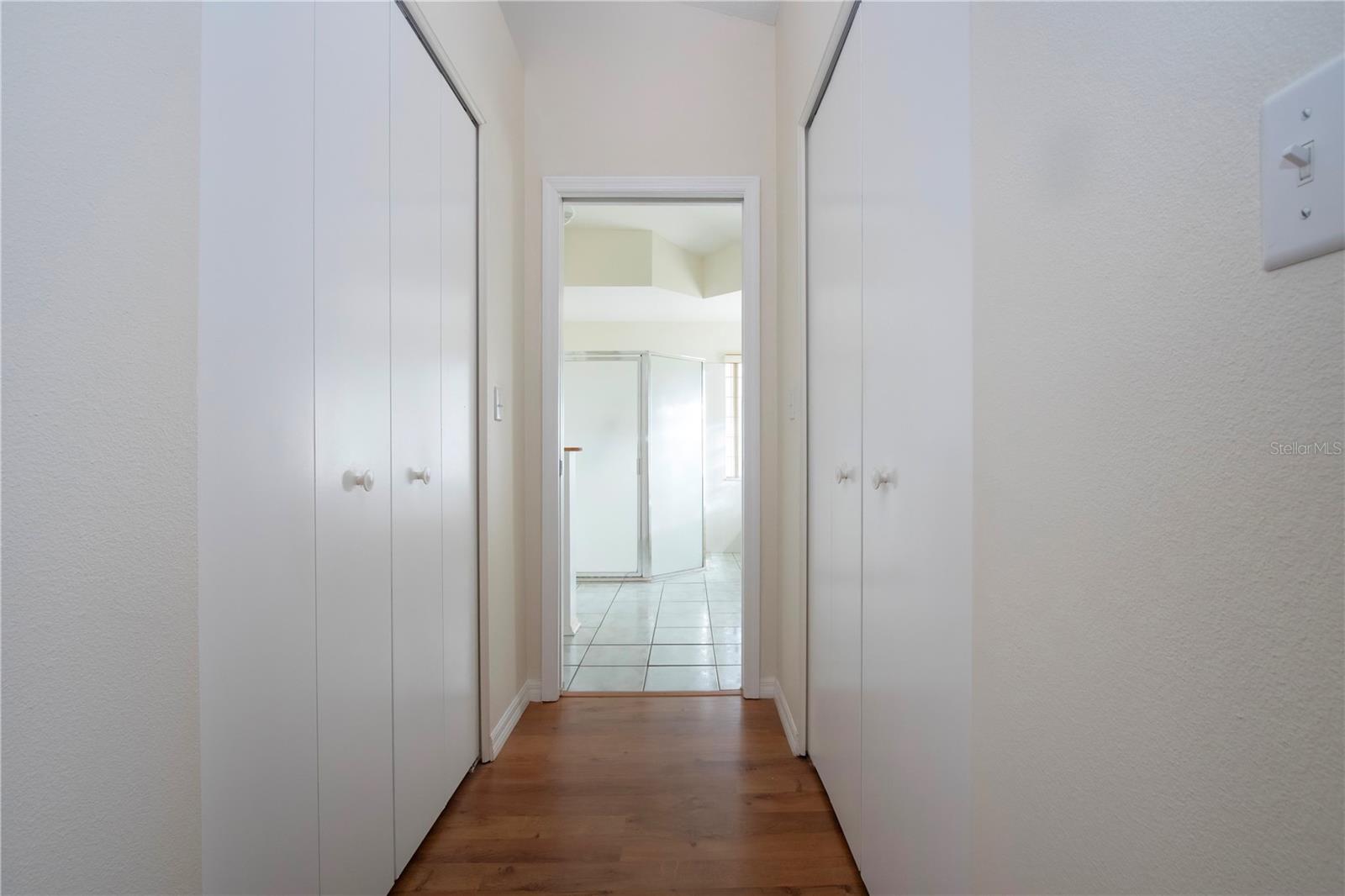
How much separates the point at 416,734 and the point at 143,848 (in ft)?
2.64

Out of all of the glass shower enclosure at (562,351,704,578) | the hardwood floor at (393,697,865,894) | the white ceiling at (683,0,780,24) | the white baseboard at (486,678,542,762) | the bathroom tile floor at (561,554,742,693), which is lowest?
the bathroom tile floor at (561,554,742,693)

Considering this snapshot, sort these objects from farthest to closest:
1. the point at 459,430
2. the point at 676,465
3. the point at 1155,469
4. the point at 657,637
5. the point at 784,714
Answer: the point at 676,465
the point at 657,637
the point at 784,714
the point at 459,430
the point at 1155,469

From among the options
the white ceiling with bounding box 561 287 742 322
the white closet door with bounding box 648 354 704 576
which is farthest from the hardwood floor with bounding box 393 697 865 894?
the white ceiling with bounding box 561 287 742 322

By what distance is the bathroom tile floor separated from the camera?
2.63 m

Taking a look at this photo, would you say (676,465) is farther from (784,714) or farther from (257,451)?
(257,451)

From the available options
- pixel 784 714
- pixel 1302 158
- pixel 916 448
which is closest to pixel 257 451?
pixel 916 448

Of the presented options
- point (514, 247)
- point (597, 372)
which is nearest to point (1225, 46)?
point (514, 247)

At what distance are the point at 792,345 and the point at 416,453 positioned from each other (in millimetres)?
1267

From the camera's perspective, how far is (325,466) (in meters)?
1.09

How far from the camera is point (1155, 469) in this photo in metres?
0.52

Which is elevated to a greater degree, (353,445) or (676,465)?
(353,445)

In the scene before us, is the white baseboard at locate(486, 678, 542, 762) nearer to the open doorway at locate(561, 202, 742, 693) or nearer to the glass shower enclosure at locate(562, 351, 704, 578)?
the open doorway at locate(561, 202, 742, 693)

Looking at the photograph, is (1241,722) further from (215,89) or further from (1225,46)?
(215,89)

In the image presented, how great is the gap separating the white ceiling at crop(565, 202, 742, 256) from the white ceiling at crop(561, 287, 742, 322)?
0.43 metres
